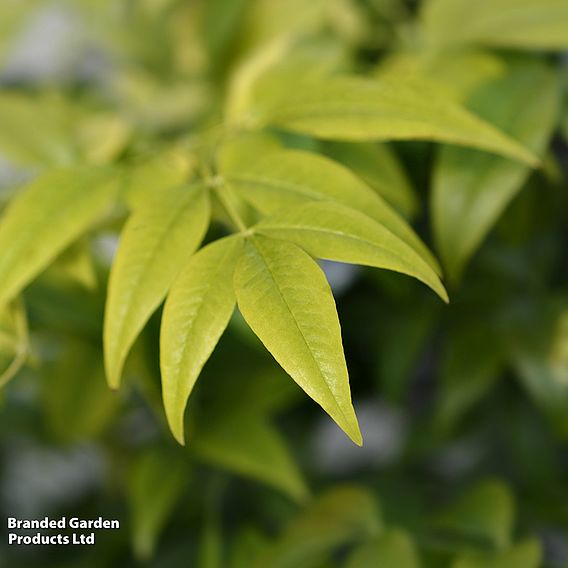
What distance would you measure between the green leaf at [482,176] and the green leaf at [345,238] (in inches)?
5.1

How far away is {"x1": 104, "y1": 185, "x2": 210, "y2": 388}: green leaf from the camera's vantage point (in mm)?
367

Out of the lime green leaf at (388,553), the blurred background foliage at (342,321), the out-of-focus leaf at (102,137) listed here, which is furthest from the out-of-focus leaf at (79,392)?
the lime green leaf at (388,553)

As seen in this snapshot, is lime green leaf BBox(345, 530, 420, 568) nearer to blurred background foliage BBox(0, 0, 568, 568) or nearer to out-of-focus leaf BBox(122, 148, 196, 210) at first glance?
blurred background foliage BBox(0, 0, 568, 568)

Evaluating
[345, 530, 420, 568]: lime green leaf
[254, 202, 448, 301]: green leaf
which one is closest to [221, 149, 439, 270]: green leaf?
[254, 202, 448, 301]: green leaf

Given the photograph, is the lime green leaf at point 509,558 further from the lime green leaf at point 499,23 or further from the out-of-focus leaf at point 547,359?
the lime green leaf at point 499,23

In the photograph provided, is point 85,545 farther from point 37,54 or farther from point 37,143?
point 37,54

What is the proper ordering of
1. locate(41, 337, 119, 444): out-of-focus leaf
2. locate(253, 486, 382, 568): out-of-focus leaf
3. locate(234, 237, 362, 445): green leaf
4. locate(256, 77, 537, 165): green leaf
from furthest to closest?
locate(41, 337, 119, 444): out-of-focus leaf
locate(253, 486, 382, 568): out-of-focus leaf
locate(256, 77, 537, 165): green leaf
locate(234, 237, 362, 445): green leaf

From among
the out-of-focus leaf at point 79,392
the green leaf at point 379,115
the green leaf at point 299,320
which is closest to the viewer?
the green leaf at point 299,320

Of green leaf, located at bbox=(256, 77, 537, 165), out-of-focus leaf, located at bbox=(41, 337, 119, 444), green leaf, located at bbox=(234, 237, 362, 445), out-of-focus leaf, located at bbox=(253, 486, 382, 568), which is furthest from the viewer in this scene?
out-of-focus leaf, located at bbox=(41, 337, 119, 444)

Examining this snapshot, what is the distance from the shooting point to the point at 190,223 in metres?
0.39

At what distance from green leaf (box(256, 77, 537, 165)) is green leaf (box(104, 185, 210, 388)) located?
0.29 feet

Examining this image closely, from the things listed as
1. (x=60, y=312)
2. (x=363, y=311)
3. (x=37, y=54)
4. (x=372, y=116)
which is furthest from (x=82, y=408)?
(x=37, y=54)

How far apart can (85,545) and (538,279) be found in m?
0.46

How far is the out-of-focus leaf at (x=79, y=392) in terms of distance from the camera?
0.64 meters
